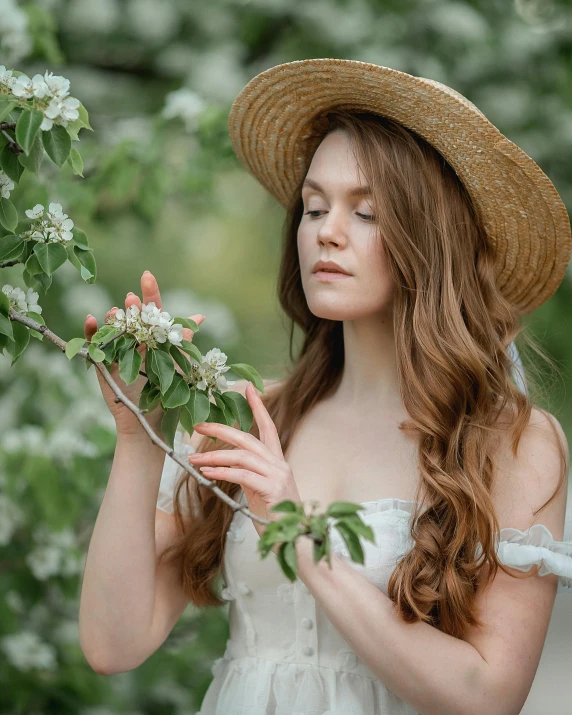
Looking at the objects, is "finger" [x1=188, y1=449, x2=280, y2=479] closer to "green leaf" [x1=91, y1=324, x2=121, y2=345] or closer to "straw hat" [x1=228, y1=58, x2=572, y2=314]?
"green leaf" [x1=91, y1=324, x2=121, y2=345]

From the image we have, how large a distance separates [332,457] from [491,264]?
52 centimetres

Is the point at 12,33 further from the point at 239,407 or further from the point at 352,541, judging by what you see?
the point at 352,541

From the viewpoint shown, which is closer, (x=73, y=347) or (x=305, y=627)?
(x=73, y=347)

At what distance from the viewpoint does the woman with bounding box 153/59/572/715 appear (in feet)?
5.04

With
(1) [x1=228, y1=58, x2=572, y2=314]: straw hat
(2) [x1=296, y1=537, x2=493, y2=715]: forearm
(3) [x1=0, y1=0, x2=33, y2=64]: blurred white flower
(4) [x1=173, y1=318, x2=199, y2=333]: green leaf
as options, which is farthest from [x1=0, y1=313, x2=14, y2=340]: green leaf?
(3) [x1=0, y1=0, x2=33, y2=64]: blurred white flower

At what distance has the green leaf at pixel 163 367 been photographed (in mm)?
1195

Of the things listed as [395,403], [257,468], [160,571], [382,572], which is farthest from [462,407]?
[160,571]

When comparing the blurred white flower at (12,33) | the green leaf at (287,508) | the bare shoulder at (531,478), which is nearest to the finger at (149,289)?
the green leaf at (287,508)

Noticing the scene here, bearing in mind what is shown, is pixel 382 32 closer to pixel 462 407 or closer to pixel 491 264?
pixel 491 264

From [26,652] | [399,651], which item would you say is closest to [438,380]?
[399,651]

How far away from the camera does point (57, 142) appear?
1146mm

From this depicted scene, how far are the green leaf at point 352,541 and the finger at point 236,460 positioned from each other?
0.41 metres

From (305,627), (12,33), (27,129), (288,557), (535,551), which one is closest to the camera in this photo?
(288,557)

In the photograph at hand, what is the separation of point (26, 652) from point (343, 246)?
165 cm
